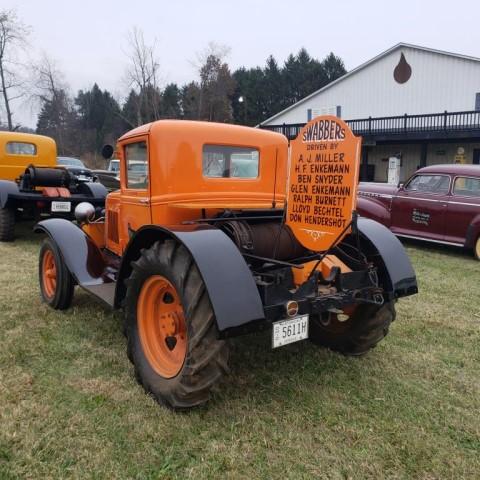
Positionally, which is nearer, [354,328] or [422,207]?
[354,328]

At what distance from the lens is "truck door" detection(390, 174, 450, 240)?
8148 millimetres

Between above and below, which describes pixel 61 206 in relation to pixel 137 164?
below

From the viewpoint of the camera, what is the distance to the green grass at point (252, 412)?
89.7 inches

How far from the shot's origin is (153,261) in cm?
275

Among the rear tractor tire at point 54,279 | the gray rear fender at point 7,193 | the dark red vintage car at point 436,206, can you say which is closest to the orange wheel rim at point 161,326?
the rear tractor tire at point 54,279

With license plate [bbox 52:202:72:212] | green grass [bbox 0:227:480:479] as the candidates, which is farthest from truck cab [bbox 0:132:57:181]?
green grass [bbox 0:227:480:479]

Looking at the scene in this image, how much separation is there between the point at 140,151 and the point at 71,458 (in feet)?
7.64

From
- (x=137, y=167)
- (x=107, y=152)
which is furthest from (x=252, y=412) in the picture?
(x=107, y=152)

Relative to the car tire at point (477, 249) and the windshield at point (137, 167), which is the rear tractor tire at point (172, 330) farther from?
the car tire at point (477, 249)

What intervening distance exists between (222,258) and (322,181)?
0.75 metres

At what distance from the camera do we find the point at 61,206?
7852 millimetres

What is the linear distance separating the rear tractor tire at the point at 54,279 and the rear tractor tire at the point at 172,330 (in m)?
1.51

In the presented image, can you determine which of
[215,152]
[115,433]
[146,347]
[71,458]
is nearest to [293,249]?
[215,152]

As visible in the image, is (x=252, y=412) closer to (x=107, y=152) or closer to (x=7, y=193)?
(x=107, y=152)
